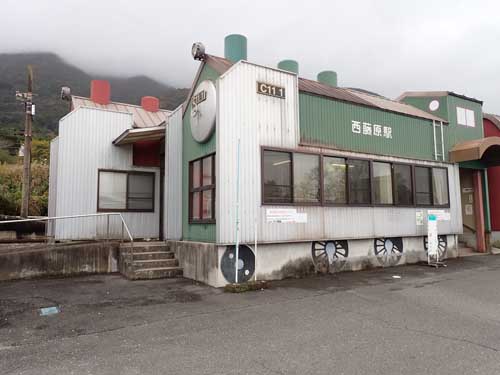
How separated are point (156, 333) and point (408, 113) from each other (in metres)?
11.0

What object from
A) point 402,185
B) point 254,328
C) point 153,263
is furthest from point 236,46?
point 254,328

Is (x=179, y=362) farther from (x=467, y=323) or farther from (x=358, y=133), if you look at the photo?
(x=358, y=133)

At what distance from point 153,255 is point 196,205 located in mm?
Answer: 1903

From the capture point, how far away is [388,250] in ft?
37.0

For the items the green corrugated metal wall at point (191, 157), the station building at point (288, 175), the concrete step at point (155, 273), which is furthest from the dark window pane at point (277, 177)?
the concrete step at point (155, 273)

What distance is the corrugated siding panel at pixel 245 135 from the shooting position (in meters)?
8.45

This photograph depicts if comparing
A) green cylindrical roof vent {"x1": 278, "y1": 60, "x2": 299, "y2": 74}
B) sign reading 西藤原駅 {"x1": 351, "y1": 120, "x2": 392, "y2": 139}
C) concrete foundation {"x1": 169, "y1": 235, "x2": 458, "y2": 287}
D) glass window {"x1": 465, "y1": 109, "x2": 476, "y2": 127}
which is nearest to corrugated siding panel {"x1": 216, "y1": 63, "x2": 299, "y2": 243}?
concrete foundation {"x1": 169, "y1": 235, "x2": 458, "y2": 287}

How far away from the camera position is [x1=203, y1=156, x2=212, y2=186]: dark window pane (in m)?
9.27

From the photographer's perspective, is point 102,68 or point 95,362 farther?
point 102,68

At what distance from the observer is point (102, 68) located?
186 m

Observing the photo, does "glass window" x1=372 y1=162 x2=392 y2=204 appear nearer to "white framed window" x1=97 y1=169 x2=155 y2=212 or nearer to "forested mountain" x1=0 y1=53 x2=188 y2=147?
"white framed window" x1=97 y1=169 x2=155 y2=212

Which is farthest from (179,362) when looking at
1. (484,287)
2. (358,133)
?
(358,133)

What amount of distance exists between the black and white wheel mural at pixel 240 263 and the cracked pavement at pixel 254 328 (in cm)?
52

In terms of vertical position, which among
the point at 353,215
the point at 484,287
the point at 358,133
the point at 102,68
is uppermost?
the point at 102,68
